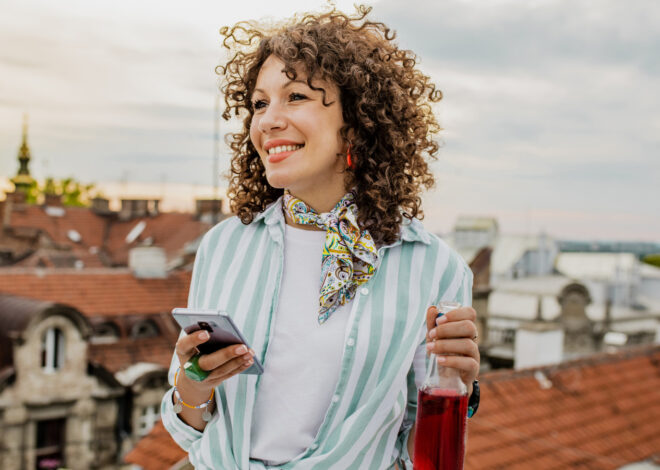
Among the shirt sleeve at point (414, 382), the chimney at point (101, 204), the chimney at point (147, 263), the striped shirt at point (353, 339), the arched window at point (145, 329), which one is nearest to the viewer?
the striped shirt at point (353, 339)

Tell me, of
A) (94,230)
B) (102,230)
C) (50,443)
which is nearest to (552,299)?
(50,443)

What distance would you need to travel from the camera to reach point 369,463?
1453 mm

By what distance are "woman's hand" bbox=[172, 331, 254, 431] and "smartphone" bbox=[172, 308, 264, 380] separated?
1cm

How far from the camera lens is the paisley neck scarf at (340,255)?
1.47 metres

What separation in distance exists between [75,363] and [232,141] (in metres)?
11.9

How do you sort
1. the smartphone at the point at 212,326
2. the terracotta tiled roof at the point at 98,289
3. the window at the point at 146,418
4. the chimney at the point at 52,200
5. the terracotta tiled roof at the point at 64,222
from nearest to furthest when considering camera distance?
the smartphone at the point at 212,326 → the window at the point at 146,418 → the terracotta tiled roof at the point at 98,289 → the terracotta tiled roof at the point at 64,222 → the chimney at the point at 52,200

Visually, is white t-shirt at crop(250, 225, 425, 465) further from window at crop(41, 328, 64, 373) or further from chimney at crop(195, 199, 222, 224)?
chimney at crop(195, 199, 222, 224)

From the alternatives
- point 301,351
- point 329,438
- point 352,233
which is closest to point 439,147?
point 352,233

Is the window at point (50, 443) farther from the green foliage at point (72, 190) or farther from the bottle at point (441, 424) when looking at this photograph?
the green foliage at point (72, 190)

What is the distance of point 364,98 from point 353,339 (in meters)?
0.51

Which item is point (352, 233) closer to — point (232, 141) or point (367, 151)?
point (367, 151)

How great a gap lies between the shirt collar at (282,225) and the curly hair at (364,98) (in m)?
0.02

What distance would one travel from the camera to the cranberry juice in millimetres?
1291

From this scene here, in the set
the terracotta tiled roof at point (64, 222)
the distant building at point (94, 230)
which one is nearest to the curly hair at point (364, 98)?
the distant building at point (94, 230)
